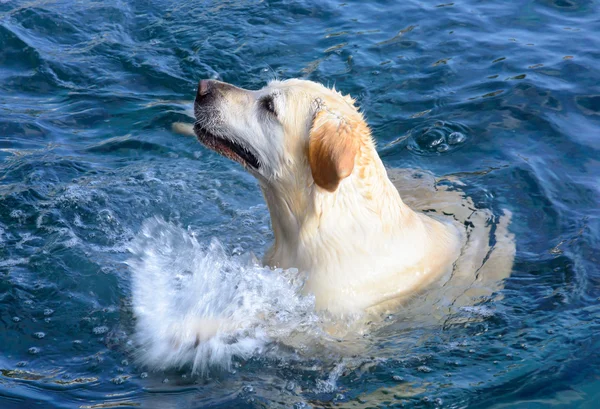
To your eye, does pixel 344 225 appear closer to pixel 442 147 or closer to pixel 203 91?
pixel 203 91

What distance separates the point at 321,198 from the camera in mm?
5273

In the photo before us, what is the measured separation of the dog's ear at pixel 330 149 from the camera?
4844 mm

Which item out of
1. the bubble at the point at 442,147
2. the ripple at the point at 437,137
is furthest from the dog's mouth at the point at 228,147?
the bubble at the point at 442,147

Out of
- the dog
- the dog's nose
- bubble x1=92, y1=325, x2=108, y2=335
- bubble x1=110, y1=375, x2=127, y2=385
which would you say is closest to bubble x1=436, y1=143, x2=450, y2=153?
the dog

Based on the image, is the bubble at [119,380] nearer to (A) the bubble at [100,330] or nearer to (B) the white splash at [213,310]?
(B) the white splash at [213,310]

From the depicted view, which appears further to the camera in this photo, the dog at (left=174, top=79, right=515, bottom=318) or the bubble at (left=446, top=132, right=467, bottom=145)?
the bubble at (left=446, top=132, right=467, bottom=145)

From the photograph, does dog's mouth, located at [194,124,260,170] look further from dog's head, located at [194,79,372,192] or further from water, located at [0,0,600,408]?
water, located at [0,0,600,408]

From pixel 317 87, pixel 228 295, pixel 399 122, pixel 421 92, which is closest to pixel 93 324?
pixel 228 295

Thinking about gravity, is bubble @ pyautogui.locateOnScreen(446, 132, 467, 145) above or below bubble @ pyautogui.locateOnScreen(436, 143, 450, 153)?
above

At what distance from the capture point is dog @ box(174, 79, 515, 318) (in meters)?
5.29

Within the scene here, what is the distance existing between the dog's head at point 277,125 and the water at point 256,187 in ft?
2.76

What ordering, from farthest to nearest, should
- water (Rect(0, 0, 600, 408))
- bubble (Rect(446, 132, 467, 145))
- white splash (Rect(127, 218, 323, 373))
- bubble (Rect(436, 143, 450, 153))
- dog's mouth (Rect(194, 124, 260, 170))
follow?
1. bubble (Rect(446, 132, 467, 145))
2. bubble (Rect(436, 143, 450, 153))
3. dog's mouth (Rect(194, 124, 260, 170))
4. white splash (Rect(127, 218, 323, 373))
5. water (Rect(0, 0, 600, 408))

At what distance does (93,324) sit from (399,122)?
4.53 meters

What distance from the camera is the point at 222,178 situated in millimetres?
7742
